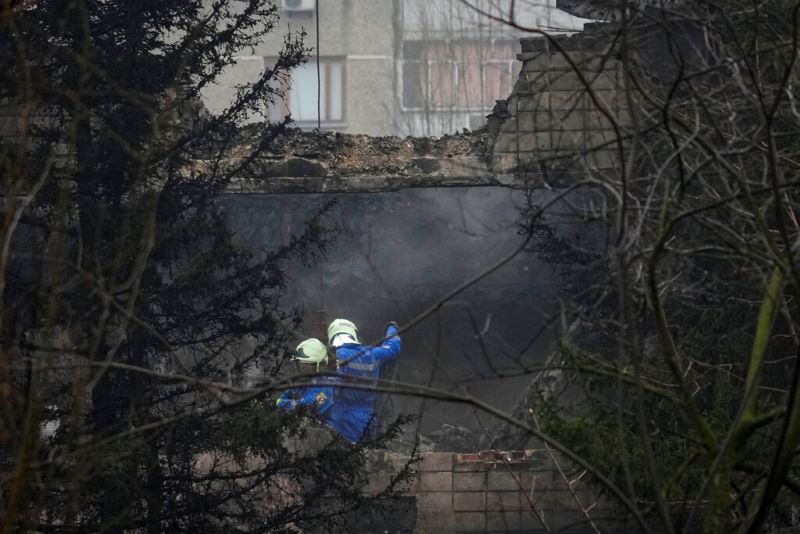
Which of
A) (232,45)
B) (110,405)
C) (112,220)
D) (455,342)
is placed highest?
(232,45)

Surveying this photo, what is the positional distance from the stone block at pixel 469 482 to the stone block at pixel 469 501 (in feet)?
0.09

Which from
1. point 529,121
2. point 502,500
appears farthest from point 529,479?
point 529,121

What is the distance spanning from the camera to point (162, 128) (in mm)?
7051

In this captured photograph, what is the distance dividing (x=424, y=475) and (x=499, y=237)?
14.2 ft

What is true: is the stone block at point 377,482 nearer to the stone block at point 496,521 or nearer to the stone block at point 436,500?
the stone block at point 436,500

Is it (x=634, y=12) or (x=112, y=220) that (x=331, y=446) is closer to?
(x=112, y=220)

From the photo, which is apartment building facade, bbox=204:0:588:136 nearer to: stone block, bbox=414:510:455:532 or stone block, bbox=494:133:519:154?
stone block, bbox=494:133:519:154

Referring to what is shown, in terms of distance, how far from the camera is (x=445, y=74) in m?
32.8

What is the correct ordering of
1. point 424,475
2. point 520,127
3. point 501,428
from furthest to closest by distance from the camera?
point 520,127, point 501,428, point 424,475

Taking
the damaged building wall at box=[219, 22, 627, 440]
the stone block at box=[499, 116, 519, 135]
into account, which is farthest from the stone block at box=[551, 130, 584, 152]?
the damaged building wall at box=[219, 22, 627, 440]

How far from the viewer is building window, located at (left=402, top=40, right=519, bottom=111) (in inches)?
1264

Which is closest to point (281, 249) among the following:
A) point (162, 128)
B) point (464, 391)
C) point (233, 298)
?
point (233, 298)

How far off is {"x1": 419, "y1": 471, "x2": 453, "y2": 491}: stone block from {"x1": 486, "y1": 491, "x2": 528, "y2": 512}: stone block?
0.88ft

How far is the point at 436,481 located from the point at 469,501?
257 millimetres
